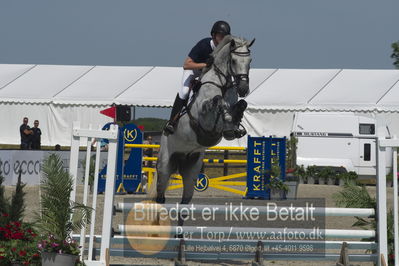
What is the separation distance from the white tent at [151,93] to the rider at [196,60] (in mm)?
13491

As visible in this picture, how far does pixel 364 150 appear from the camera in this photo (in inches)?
740

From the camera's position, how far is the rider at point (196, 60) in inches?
234

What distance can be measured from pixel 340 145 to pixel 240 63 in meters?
13.6

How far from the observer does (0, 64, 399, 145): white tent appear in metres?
19.6

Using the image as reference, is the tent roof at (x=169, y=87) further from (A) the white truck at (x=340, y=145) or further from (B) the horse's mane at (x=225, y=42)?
(B) the horse's mane at (x=225, y=42)

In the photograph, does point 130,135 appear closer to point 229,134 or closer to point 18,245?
point 229,134

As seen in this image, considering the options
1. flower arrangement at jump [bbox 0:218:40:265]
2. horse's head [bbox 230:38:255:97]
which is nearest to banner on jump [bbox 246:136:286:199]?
horse's head [bbox 230:38:255:97]

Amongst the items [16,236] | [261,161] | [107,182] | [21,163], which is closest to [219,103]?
[107,182]

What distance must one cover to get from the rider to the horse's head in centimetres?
29

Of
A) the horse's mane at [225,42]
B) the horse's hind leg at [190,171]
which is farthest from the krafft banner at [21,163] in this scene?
the horse's mane at [225,42]

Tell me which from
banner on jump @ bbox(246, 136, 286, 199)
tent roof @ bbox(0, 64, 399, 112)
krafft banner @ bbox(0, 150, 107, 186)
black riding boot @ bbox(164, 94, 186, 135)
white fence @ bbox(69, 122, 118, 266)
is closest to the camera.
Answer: white fence @ bbox(69, 122, 118, 266)

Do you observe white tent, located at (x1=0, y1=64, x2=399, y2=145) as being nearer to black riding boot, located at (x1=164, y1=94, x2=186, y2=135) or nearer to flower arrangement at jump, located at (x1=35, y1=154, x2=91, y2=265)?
black riding boot, located at (x1=164, y1=94, x2=186, y2=135)

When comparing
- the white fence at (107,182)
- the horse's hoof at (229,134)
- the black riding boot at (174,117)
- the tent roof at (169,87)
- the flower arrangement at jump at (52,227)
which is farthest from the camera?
the tent roof at (169,87)

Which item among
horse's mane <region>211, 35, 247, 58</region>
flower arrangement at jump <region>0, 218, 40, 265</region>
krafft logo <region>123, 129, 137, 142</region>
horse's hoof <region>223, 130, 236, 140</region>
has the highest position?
krafft logo <region>123, 129, 137, 142</region>
